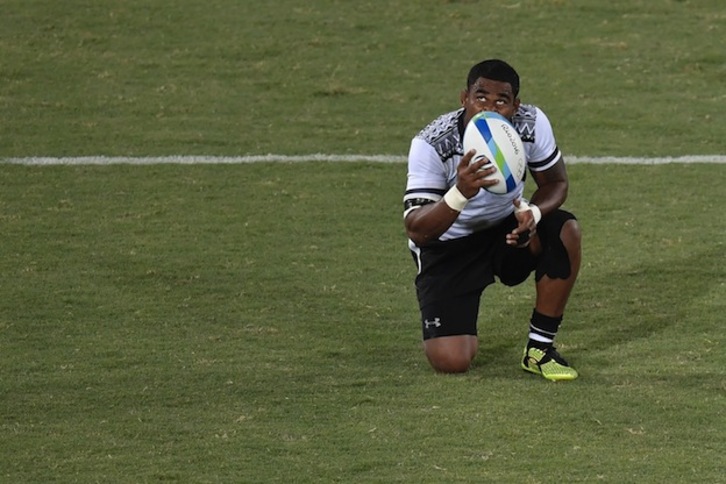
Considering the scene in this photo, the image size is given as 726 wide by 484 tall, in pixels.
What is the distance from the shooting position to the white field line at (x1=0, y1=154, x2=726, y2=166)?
10.1 metres

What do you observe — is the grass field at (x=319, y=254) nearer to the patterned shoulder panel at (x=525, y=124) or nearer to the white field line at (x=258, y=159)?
the white field line at (x=258, y=159)

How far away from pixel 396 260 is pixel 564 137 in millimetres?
2521

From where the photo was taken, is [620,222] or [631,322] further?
[620,222]

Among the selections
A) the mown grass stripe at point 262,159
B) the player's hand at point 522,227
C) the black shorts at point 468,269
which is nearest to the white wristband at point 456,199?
the player's hand at point 522,227

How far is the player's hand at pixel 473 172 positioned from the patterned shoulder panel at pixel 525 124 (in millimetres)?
656

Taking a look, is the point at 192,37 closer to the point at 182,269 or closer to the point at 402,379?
the point at 182,269

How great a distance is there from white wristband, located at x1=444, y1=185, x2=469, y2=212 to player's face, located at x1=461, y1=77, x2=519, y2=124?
431 mm

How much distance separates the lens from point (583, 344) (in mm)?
7105

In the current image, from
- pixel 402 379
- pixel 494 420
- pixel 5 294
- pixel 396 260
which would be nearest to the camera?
pixel 494 420

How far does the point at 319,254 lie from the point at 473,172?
8.03 ft

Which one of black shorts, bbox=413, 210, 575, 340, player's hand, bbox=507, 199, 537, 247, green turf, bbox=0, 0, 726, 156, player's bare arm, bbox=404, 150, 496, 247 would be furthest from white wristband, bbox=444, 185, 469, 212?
green turf, bbox=0, 0, 726, 156

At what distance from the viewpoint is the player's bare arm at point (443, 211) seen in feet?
20.3

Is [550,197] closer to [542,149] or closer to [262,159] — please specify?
[542,149]

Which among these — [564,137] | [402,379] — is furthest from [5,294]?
[564,137]
